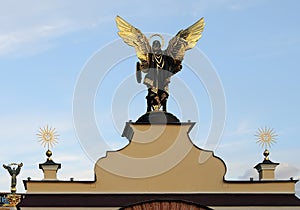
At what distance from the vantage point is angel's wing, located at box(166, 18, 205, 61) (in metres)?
26.4

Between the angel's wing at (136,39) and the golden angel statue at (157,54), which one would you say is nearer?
the golden angel statue at (157,54)

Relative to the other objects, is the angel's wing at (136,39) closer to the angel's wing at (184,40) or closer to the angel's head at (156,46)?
the angel's head at (156,46)

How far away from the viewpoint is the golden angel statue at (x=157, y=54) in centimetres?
2598

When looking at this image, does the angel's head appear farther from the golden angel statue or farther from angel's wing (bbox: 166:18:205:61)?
angel's wing (bbox: 166:18:205:61)

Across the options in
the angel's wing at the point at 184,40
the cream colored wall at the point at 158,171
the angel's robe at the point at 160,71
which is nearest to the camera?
the cream colored wall at the point at 158,171

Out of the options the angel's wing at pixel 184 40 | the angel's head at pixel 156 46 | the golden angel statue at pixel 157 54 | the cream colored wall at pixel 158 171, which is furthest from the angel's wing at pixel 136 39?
the cream colored wall at pixel 158 171

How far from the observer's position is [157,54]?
26297mm

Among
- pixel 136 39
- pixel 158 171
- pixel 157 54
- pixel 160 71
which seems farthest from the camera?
pixel 136 39

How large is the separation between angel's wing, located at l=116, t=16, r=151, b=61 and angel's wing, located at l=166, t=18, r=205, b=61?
86 centimetres

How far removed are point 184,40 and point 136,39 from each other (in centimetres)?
181

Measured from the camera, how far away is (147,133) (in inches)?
961

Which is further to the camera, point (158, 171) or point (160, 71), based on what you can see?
point (160, 71)

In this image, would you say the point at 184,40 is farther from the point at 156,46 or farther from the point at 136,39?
the point at 136,39

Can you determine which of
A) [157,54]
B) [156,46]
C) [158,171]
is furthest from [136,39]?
[158,171]
